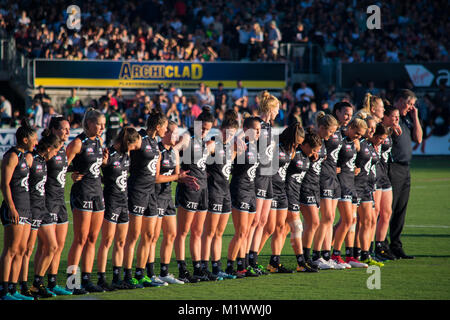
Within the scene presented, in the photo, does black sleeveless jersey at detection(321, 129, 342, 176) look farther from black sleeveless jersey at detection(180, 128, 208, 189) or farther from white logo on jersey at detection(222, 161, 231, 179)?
black sleeveless jersey at detection(180, 128, 208, 189)

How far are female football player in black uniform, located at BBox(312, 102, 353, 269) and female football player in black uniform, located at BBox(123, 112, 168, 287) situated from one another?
93.7 inches

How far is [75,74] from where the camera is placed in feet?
87.8

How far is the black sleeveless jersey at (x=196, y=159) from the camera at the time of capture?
361 inches

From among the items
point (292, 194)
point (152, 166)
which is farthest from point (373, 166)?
point (152, 166)

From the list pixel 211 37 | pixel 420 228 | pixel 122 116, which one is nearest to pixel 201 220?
pixel 420 228

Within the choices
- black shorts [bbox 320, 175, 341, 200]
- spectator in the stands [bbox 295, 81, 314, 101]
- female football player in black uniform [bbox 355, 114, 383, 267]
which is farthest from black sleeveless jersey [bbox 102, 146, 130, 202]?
spectator in the stands [bbox 295, 81, 314, 101]

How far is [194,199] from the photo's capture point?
29.8 ft

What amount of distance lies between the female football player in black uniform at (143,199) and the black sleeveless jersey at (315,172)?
86.3 inches

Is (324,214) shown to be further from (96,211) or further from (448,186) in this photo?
(448,186)

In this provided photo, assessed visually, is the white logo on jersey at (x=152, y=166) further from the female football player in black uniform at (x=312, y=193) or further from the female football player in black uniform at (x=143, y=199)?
the female football player in black uniform at (x=312, y=193)

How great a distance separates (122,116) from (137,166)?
15.6 metres

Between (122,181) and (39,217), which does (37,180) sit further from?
(122,181)

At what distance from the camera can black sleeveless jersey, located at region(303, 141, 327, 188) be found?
393 inches

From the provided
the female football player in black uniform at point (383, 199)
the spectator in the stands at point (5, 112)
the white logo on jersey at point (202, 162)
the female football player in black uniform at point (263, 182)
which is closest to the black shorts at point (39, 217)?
the white logo on jersey at point (202, 162)
